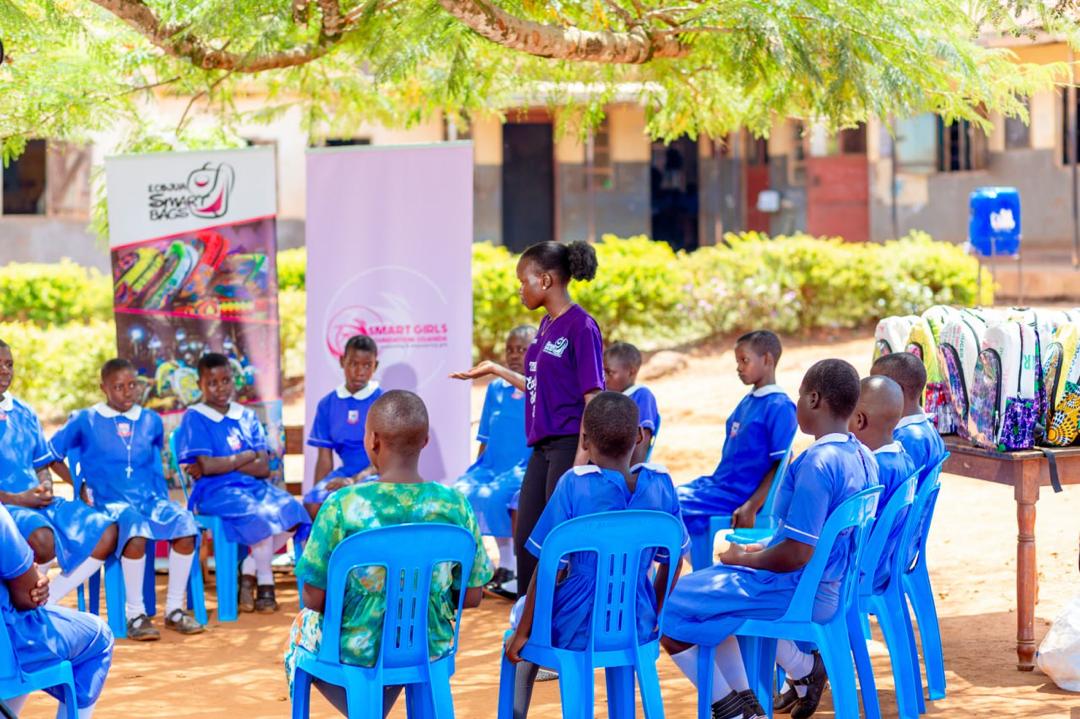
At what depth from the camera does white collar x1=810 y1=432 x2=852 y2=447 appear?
4.44m

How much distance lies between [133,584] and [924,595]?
11.9 ft

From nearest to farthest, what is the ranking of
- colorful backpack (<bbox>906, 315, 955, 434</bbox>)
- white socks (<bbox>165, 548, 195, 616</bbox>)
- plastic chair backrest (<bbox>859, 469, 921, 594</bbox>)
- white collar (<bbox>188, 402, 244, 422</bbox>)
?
plastic chair backrest (<bbox>859, 469, 921, 594</bbox>)
colorful backpack (<bbox>906, 315, 955, 434</bbox>)
white socks (<bbox>165, 548, 195, 616</bbox>)
white collar (<bbox>188, 402, 244, 422</bbox>)

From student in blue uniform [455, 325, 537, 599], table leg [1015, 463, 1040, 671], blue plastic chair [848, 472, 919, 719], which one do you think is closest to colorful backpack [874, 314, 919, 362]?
table leg [1015, 463, 1040, 671]

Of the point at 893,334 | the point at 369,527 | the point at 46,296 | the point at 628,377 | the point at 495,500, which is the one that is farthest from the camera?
the point at 46,296

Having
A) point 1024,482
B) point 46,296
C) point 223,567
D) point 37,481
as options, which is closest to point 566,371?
point 1024,482

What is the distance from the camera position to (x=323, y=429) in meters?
7.21

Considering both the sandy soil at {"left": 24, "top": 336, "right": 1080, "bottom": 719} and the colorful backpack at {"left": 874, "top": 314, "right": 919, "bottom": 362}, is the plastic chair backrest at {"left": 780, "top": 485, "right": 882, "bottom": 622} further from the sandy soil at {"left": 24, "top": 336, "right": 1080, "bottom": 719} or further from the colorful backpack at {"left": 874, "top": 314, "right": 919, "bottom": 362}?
the colorful backpack at {"left": 874, "top": 314, "right": 919, "bottom": 362}

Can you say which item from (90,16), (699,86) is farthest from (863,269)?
(90,16)

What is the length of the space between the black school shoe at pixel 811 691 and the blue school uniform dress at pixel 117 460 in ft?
10.0

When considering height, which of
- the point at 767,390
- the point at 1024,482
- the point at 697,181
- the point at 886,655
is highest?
the point at 697,181

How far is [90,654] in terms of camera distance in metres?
4.18

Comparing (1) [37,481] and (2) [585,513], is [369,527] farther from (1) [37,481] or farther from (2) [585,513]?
(1) [37,481]

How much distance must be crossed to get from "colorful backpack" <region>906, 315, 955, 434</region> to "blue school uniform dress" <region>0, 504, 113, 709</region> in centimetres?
356

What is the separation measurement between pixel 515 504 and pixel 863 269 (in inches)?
348
